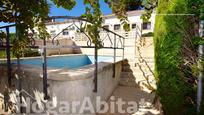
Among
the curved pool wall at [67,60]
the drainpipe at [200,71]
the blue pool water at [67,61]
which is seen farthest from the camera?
the blue pool water at [67,61]

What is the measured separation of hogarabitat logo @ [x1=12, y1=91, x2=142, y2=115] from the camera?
4.25 metres

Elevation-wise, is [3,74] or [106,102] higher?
[3,74]

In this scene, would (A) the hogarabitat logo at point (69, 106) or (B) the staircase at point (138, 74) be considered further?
(B) the staircase at point (138, 74)

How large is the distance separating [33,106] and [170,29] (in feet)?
10.6

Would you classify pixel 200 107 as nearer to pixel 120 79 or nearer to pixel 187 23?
pixel 187 23

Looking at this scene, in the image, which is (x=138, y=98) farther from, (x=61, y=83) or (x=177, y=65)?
(x=61, y=83)

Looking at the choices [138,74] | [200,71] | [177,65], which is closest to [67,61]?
[138,74]

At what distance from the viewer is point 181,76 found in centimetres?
437

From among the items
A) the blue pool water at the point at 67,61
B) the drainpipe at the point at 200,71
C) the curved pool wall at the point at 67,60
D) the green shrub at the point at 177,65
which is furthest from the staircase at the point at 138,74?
the blue pool water at the point at 67,61

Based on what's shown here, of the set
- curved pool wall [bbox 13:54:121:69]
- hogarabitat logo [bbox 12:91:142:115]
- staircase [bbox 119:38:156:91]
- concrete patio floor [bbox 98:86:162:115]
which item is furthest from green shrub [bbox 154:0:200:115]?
curved pool wall [bbox 13:54:121:69]

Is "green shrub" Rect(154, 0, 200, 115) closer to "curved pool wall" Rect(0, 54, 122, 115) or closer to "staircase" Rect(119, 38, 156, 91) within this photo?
"curved pool wall" Rect(0, 54, 122, 115)

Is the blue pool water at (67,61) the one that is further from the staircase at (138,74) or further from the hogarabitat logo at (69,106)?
the hogarabitat logo at (69,106)

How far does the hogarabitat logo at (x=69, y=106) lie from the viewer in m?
4.25

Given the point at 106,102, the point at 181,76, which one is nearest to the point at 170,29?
the point at 181,76
